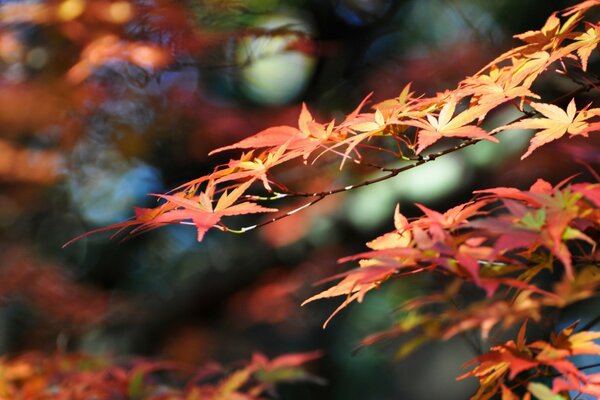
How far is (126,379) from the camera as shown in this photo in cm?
125

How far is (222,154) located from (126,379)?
190 cm

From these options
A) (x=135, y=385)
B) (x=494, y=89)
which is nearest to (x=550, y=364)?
(x=494, y=89)

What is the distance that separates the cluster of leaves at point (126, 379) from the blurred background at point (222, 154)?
89cm

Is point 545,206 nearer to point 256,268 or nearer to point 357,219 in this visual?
point 357,219

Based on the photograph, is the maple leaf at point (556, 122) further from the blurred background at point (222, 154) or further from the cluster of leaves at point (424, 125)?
the blurred background at point (222, 154)

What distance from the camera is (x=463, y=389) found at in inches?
90.3

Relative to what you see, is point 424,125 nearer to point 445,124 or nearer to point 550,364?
point 445,124

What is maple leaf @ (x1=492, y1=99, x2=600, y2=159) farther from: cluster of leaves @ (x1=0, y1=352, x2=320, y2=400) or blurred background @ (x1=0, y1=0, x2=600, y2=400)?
blurred background @ (x1=0, y1=0, x2=600, y2=400)

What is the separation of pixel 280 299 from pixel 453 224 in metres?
2.15

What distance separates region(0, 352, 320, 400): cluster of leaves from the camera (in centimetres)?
121

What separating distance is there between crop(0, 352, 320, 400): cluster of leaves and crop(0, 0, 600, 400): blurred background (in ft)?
2.91

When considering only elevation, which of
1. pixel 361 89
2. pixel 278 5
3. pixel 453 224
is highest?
pixel 453 224

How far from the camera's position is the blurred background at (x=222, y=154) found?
225cm

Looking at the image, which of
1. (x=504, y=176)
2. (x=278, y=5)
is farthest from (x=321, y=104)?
(x=504, y=176)
